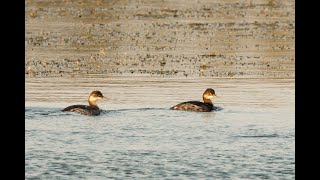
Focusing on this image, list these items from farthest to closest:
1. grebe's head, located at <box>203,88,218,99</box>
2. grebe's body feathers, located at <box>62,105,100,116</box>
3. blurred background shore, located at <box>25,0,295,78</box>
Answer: blurred background shore, located at <box>25,0,295,78</box>, grebe's head, located at <box>203,88,218,99</box>, grebe's body feathers, located at <box>62,105,100,116</box>

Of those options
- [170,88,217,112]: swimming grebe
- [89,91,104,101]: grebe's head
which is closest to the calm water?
[170,88,217,112]: swimming grebe

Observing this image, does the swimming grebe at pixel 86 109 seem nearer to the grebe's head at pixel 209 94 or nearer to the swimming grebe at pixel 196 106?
the swimming grebe at pixel 196 106

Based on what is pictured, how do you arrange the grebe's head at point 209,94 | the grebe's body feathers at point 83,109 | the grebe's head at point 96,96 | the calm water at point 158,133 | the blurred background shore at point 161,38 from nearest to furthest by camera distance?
the calm water at point 158,133 < the grebe's body feathers at point 83,109 < the grebe's head at point 96,96 < the grebe's head at point 209,94 < the blurred background shore at point 161,38

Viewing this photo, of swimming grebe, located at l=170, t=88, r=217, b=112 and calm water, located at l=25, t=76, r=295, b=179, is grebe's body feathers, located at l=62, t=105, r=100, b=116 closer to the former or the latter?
calm water, located at l=25, t=76, r=295, b=179

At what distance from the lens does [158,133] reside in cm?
1527

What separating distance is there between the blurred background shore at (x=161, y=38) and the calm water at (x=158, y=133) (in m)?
2.66

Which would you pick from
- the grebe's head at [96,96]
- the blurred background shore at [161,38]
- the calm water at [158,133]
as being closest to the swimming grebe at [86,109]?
the calm water at [158,133]

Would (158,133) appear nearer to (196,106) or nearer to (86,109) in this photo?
(86,109)

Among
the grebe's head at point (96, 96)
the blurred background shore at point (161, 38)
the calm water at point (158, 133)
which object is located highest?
the blurred background shore at point (161, 38)

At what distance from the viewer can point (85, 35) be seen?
3306cm

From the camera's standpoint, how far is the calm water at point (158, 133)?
12688 millimetres

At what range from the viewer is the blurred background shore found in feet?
80.8

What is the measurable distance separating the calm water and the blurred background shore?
266cm

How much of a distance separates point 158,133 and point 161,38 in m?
17.0
